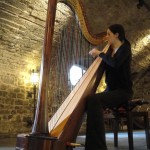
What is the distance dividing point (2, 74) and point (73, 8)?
340 cm

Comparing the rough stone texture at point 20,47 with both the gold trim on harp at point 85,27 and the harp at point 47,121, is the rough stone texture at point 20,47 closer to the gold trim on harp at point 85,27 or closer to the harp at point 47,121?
the gold trim on harp at point 85,27

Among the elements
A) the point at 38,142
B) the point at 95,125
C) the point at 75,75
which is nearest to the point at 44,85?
the point at 38,142

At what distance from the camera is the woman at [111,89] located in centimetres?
185

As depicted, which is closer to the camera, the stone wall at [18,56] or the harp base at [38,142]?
the harp base at [38,142]

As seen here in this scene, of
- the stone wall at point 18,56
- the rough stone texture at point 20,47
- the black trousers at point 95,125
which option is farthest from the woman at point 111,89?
the stone wall at point 18,56

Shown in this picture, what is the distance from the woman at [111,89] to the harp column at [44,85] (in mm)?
542

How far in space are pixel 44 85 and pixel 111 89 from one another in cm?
101

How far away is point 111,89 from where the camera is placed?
89.7 inches

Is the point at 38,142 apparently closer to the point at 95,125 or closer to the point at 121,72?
the point at 95,125

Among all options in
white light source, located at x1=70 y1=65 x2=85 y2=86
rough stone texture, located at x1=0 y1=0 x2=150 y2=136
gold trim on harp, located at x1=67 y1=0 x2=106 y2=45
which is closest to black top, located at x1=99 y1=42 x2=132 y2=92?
gold trim on harp, located at x1=67 y1=0 x2=106 y2=45

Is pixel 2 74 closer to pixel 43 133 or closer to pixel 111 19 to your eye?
pixel 111 19

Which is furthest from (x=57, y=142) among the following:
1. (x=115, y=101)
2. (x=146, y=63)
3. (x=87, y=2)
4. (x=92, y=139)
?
(x=146, y=63)

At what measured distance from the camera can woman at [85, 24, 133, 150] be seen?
185 cm

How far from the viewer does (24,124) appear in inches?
227
